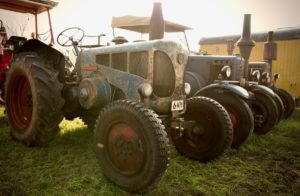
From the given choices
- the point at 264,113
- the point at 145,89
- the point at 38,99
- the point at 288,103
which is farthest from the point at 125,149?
the point at 288,103

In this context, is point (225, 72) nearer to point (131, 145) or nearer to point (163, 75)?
point (163, 75)

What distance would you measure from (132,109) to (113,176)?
0.70 meters

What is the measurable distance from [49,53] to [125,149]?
2.08 meters

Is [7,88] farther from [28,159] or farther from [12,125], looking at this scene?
[28,159]

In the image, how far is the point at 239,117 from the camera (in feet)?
12.9

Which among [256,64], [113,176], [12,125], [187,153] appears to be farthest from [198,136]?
[256,64]

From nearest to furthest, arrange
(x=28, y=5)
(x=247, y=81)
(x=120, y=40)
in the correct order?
(x=120, y=40) → (x=28, y=5) → (x=247, y=81)

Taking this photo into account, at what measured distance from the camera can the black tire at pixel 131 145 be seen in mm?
2201

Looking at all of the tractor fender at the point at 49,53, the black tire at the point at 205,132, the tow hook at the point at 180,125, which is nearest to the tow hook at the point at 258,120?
the black tire at the point at 205,132

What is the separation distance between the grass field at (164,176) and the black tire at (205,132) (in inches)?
5.7

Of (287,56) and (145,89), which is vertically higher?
(287,56)

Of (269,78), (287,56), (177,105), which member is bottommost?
(177,105)

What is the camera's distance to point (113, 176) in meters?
2.54

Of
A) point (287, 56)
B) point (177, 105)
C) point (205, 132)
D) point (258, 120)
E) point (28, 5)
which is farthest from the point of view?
point (287, 56)
